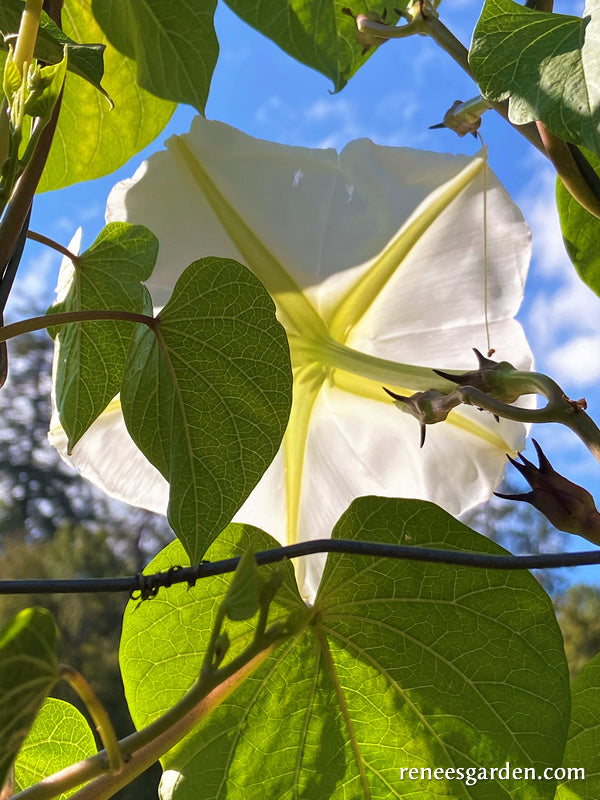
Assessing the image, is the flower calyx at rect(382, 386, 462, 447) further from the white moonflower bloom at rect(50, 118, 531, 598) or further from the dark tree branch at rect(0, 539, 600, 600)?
the white moonflower bloom at rect(50, 118, 531, 598)

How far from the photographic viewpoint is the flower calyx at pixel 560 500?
1.12 feet

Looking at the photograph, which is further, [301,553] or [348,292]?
[348,292]

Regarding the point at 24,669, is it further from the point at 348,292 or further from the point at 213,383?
the point at 348,292

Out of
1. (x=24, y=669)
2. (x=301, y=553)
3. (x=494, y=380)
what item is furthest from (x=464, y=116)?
(x=24, y=669)

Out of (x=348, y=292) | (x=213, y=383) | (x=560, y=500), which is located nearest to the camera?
(x=560, y=500)

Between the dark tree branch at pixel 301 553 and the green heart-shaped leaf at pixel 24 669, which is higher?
the dark tree branch at pixel 301 553

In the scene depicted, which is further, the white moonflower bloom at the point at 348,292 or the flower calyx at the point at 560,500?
the white moonflower bloom at the point at 348,292

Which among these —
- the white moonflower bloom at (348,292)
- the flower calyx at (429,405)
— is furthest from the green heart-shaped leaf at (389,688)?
the white moonflower bloom at (348,292)

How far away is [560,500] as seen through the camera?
1.13ft

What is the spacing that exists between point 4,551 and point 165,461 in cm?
942

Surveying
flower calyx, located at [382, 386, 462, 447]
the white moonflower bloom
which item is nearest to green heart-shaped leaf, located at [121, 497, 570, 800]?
flower calyx, located at [382, 386, 462, 447]

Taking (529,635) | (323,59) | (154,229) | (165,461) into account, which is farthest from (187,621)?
(323,59)

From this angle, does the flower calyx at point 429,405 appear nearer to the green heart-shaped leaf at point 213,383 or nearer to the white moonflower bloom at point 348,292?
the green heart-shaped leaf at point 213,383

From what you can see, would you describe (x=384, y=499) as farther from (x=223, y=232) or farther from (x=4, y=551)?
(x=4, y=551)
